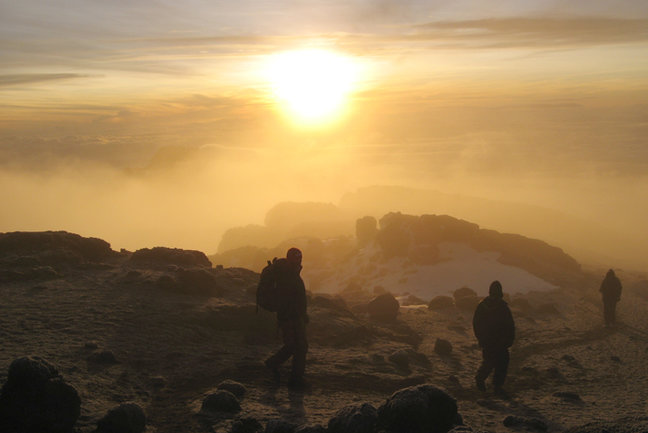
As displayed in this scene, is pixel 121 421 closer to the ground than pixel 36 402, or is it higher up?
closer to the ground

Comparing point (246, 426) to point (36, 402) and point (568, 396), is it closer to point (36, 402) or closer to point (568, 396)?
point (36, 402)

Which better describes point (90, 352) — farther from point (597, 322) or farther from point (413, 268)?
point (413, 268)

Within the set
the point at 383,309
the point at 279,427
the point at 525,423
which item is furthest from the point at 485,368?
the point at 383,309

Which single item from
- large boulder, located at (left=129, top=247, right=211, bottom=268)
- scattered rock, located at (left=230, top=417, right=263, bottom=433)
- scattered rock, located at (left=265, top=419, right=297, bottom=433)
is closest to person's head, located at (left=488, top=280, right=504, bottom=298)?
scattered rock, located at (left=265, top=419, right=297, bottom=433)

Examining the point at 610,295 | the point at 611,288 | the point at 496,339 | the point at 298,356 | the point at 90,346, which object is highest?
the point at 611,288

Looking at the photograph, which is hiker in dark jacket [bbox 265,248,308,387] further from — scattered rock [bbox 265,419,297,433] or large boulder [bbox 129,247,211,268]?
large boulder [bbox 129,247,211,268]

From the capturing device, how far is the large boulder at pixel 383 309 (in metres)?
21.2

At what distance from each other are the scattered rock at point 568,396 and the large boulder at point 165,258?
487 inches

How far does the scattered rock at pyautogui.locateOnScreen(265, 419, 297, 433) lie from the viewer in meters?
8.51

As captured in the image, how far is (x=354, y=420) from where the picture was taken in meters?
8.47

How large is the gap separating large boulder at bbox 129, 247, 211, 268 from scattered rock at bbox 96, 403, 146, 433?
1176cm

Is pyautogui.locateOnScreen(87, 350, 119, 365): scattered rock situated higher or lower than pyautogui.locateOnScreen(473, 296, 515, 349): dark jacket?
lower

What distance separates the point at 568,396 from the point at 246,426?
651 cm

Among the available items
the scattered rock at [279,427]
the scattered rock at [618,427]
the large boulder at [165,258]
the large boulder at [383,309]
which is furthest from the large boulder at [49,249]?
the scattered rock at [618,427]
